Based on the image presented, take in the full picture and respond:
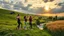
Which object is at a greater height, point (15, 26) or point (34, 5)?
point (34, 5)

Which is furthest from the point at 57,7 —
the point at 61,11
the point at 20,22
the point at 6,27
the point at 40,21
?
the point at 6,27

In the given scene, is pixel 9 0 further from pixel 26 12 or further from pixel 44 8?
pixel 44 8

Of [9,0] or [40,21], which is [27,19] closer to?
[40,21]

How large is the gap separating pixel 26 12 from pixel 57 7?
120 centimetres

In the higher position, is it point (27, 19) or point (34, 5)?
point (34, 5)

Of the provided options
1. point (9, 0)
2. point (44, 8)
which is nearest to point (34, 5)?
point (44, 8)

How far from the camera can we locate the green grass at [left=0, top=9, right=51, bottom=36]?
25.1 feet

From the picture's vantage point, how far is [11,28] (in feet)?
25.3

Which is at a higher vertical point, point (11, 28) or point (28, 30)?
point (11, 28)

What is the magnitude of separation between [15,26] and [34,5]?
110cm

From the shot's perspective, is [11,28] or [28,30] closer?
[11,28]

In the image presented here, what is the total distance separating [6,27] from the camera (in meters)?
7.70

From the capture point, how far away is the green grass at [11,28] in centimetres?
764

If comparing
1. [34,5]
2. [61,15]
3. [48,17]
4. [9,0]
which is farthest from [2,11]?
[61,15]
